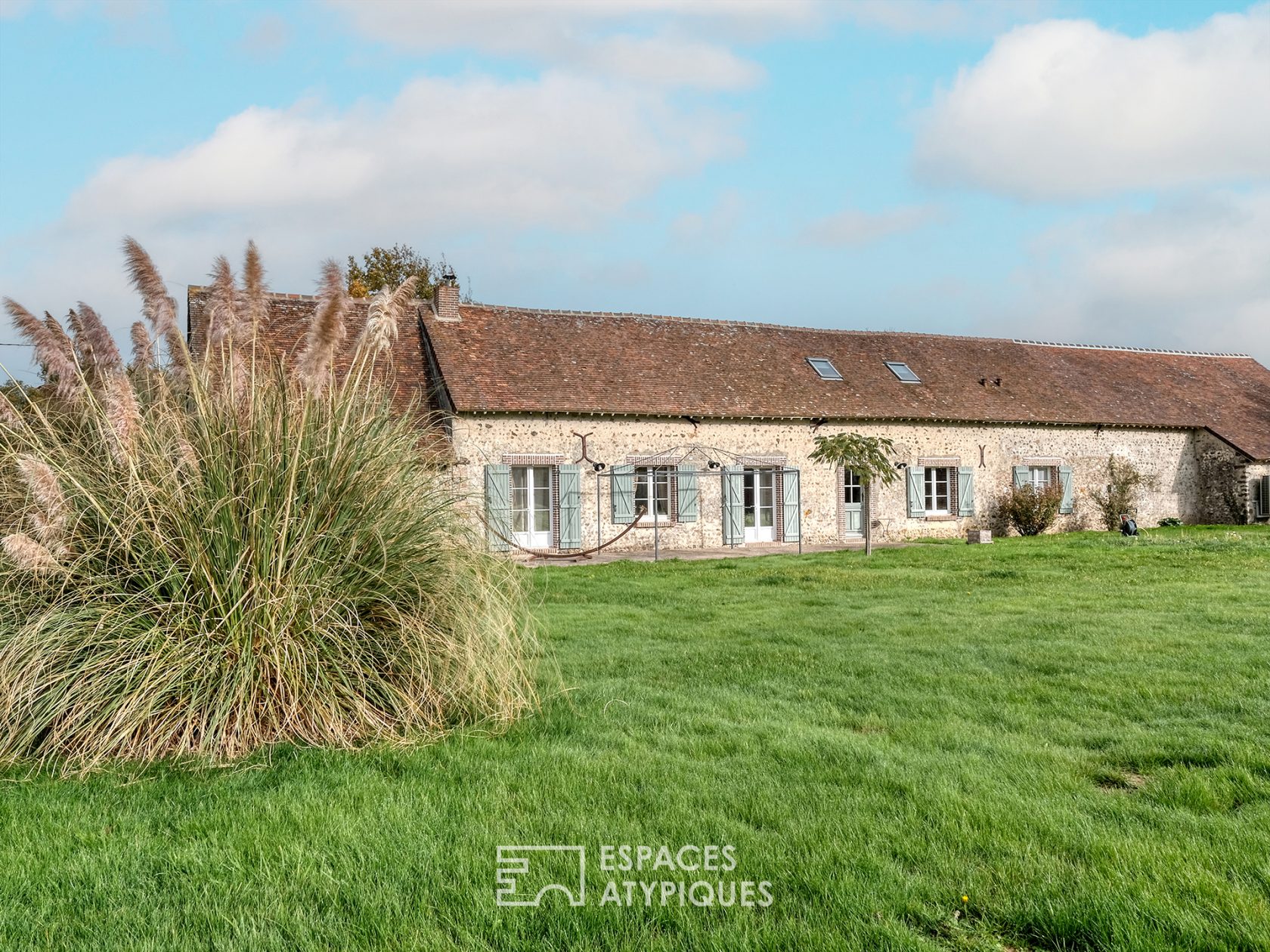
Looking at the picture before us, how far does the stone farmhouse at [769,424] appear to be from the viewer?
659 inches

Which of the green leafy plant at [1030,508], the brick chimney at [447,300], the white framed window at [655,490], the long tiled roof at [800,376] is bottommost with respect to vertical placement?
the green leafy plant at [1030,508]

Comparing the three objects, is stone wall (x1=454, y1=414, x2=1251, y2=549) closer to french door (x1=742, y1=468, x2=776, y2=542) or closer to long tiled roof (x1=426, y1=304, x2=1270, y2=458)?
long tiled roof (x1=426, y1=304, x2=1270, y2=458)

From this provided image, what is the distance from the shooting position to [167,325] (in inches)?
177

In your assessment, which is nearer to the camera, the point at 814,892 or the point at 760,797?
the point at 814,892

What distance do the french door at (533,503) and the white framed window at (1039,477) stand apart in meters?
10.7

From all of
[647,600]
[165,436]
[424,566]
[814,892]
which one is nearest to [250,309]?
[165,436]

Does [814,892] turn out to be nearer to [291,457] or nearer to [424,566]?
[424,566]

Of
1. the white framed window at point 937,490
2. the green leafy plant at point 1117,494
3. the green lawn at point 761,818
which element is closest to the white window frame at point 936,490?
the white framed window at point 937,490

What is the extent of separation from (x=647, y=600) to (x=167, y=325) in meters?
5.56

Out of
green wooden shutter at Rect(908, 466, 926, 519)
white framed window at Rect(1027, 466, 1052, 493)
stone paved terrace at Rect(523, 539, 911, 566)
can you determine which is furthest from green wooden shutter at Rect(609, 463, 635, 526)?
white framed window at Rect(1027, 466, 1052, 493)

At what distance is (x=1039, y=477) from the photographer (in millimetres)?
21109

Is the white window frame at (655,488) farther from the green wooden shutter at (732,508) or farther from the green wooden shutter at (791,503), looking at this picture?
the green wooden shutter at (791,503)

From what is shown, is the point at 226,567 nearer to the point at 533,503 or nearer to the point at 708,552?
the point at 533,503

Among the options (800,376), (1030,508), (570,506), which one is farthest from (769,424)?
(1030,508)
